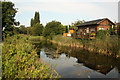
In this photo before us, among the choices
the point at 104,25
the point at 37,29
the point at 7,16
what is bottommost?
the point at 104,25

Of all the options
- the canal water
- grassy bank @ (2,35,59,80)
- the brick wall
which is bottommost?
the canal water

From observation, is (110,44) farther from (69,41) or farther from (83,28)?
(83,28)

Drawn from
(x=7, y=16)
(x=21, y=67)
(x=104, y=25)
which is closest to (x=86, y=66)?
(x=21, y=67)

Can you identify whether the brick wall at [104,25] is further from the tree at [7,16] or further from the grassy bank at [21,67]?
the tree at [7,16]

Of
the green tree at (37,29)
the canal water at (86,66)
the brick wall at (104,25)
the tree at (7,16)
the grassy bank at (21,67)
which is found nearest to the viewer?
the grassy bank at (21,67)

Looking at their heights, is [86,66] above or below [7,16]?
below

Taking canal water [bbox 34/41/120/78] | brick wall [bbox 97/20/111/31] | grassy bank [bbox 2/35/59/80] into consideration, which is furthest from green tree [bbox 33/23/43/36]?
grassy bank [bbox 2/35/59/80]

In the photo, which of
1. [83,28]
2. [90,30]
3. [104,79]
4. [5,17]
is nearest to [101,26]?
[90,30]

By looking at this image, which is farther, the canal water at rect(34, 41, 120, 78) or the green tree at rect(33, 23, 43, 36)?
the green tree at rect(33, 23, 43, 36)

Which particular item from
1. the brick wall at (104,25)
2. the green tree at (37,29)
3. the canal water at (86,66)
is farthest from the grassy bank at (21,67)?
the green tree at (37,29)

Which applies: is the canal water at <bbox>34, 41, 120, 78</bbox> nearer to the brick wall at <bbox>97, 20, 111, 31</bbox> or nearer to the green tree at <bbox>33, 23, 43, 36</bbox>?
the brick wall at <bbox>97, 20, 111, 31</bbox>

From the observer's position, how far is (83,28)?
2814cm

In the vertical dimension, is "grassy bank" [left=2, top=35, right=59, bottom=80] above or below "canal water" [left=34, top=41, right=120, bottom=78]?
above

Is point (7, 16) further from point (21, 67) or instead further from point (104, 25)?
point (21, 67)
